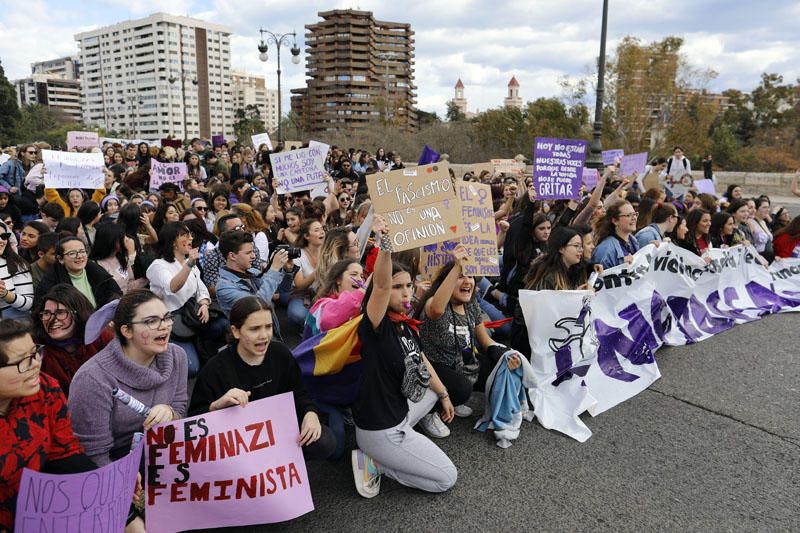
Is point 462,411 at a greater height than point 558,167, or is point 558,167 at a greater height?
point 558,167

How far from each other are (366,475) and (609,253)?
3.56 meters

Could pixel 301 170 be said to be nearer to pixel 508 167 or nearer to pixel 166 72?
pixel 508 167

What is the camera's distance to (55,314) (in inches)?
129

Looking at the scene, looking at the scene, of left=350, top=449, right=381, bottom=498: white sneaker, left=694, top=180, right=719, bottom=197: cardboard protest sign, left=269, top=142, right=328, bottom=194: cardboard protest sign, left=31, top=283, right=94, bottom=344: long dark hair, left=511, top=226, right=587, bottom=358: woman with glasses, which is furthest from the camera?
left=694, top=180, right=719, bottom=197: cardboard protest sign

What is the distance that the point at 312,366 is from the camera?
3730 millimetres

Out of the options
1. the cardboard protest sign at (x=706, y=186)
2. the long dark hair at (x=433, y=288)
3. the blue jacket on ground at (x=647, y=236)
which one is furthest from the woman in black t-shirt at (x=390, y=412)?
the cardboard protest sign at (x=706, y=186)

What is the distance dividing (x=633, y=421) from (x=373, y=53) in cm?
12243

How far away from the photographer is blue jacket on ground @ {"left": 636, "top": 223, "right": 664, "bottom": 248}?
6395 mm

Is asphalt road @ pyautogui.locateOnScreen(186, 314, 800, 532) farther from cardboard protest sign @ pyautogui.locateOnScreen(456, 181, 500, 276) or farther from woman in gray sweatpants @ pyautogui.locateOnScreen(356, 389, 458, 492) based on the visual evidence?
cardboard protest sign @ pyautogui.locateOnScreen(456, 181, 500, 276)

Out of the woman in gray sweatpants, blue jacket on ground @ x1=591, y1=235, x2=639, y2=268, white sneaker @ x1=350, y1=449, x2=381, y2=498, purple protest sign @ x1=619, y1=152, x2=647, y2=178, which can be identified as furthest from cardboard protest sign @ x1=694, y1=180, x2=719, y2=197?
white sneaker @ x1=350, y1=449, x2=381, y2=498

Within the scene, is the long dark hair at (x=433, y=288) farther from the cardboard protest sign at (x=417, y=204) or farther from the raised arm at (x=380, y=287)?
the raised arm at (x=380, y=287)

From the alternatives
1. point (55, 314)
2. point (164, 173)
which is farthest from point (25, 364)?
point (164, 173)

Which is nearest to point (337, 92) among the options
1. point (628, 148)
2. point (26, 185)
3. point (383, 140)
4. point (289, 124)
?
point (289, 124)

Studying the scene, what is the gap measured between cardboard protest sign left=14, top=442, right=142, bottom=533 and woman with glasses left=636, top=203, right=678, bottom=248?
18.5 ft
